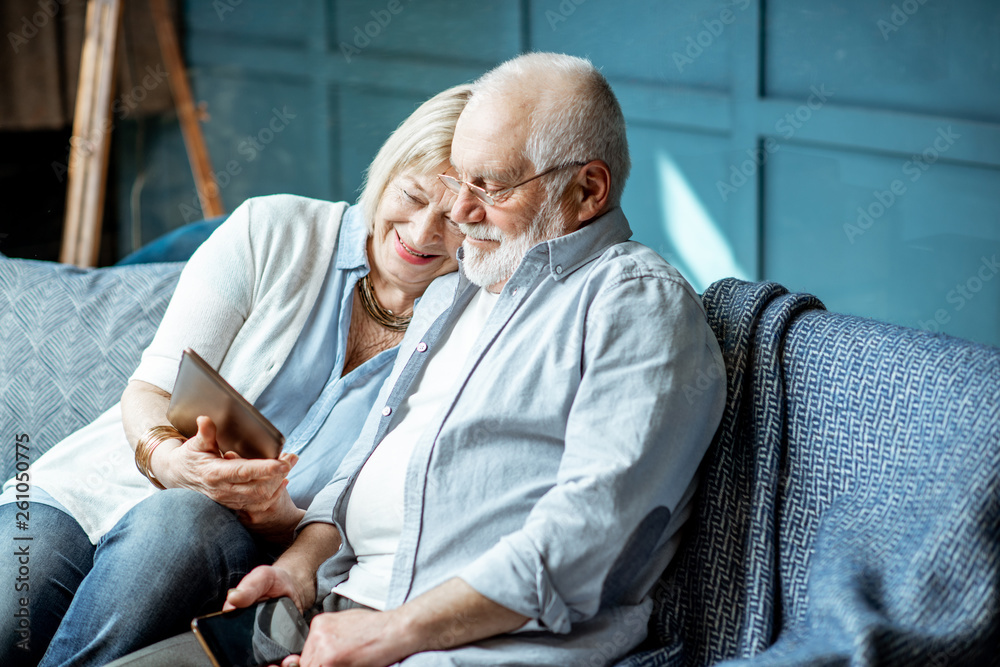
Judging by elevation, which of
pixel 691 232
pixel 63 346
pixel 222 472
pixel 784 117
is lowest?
pixel 222 472

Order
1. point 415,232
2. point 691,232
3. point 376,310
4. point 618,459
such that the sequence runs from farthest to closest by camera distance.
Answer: point 691,232 → point 376,310 → point 415,232 → point 618,459

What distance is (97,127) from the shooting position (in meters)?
3.13

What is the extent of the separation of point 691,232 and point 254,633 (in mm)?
2067

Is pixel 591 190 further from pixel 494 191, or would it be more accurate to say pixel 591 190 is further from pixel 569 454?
pixel 569 454

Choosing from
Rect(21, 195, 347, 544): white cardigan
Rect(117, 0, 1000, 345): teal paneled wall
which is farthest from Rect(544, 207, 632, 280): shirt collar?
Answer: Rect(117, 0, 1000, 345): teal paneled wall

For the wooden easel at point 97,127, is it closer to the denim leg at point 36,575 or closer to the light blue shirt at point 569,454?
the denim leg at point 36,575

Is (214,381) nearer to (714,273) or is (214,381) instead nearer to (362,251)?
(362,251)

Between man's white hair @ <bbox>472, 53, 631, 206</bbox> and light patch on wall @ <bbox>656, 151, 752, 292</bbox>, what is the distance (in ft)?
5.08

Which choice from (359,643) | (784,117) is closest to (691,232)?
(784,117)

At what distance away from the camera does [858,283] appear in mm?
2471

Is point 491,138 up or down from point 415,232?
up

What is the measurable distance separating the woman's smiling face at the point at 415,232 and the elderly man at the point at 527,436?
15 centimetres

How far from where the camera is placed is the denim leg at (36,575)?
135 centimetres

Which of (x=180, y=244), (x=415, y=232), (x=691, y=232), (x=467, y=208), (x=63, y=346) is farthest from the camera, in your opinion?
(x=691, y=232)
